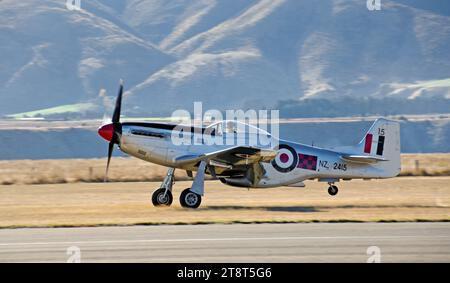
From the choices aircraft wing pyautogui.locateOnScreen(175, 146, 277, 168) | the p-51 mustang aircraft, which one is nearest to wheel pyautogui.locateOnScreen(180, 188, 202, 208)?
the p-51 mustang aircraft

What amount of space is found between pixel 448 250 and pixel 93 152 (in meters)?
84.0

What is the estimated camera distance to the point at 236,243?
1380 cm

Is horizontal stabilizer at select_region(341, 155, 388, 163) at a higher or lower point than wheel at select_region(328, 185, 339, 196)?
higher

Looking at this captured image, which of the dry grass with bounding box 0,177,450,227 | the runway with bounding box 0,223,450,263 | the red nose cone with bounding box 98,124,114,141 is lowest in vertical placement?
the runway with bounding box 0,223,450,263

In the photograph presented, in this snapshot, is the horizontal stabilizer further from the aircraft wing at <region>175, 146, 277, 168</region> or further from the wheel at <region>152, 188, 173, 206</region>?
the wheel at <region>152, 188, 173, 206</region>

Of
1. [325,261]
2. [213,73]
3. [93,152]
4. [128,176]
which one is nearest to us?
[325,261]

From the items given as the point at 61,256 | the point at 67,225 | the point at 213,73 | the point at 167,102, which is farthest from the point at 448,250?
the point at 213,73

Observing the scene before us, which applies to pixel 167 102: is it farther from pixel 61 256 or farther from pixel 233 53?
pixel 61 256

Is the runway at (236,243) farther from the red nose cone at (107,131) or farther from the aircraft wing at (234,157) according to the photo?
the red nose cone at (107,131)

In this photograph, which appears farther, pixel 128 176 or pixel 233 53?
pixel 233 53

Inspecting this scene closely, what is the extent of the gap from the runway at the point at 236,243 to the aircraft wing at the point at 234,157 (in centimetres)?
404

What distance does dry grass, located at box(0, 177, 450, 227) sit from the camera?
1788 centimetres

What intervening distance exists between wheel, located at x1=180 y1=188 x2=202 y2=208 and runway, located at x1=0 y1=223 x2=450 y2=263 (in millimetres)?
3709

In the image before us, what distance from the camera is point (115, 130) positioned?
20.6 meters
